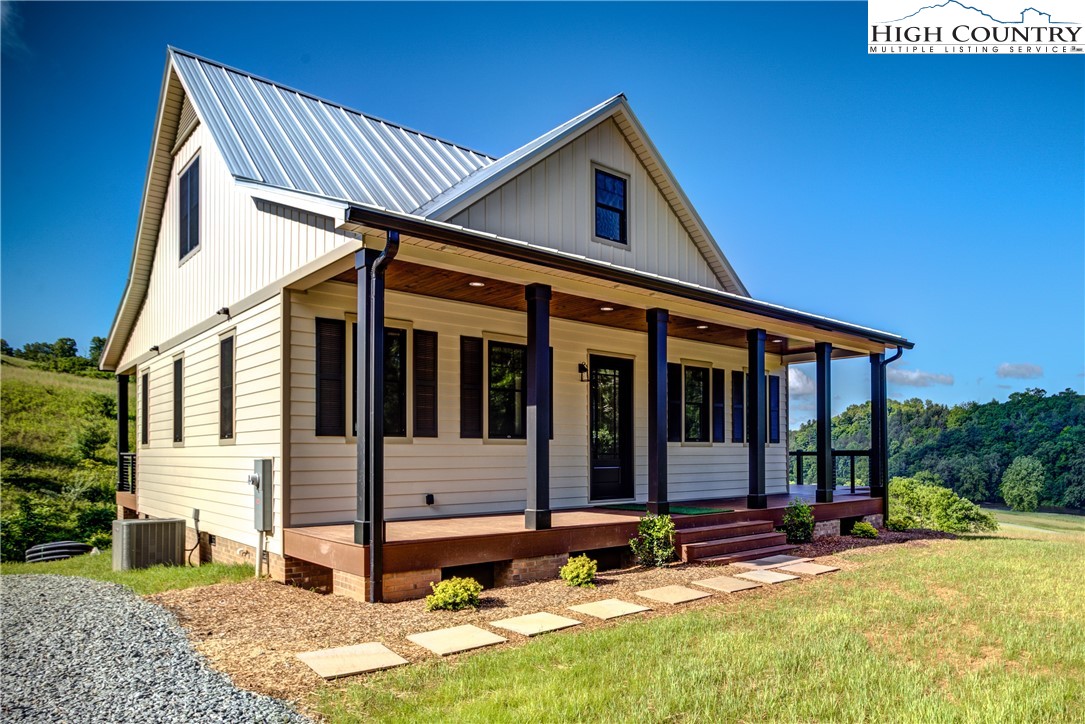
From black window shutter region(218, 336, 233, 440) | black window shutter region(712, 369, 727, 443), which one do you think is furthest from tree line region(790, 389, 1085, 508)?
black window shutter region(218, 336, 233, 440)

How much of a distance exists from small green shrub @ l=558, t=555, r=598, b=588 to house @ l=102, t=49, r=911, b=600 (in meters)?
0.36

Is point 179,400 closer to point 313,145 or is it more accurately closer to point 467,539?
point 313,145

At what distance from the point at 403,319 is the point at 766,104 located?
41.4 ft

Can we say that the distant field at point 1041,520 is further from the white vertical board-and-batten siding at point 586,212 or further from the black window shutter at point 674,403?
the white vertical board-and-batten siding at point 586,212

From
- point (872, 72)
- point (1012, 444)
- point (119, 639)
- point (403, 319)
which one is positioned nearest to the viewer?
point (119, 639)

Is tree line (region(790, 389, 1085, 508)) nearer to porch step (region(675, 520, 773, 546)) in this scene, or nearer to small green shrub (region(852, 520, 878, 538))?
small green shrub (region(852, 520, 878, 538))

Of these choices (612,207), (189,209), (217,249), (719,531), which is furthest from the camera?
(612,207)

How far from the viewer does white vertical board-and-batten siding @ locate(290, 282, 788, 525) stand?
26.2ft

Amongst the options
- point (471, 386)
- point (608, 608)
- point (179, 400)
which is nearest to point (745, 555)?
point (608, 608)

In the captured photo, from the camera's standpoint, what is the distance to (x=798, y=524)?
34.7 feet

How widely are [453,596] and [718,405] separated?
27.2 ft

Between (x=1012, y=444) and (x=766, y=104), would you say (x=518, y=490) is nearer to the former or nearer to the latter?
(x=766, y=104)

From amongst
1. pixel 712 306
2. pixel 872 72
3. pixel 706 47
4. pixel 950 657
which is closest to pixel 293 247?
pixel 712 306

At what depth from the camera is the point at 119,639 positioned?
560 cm
